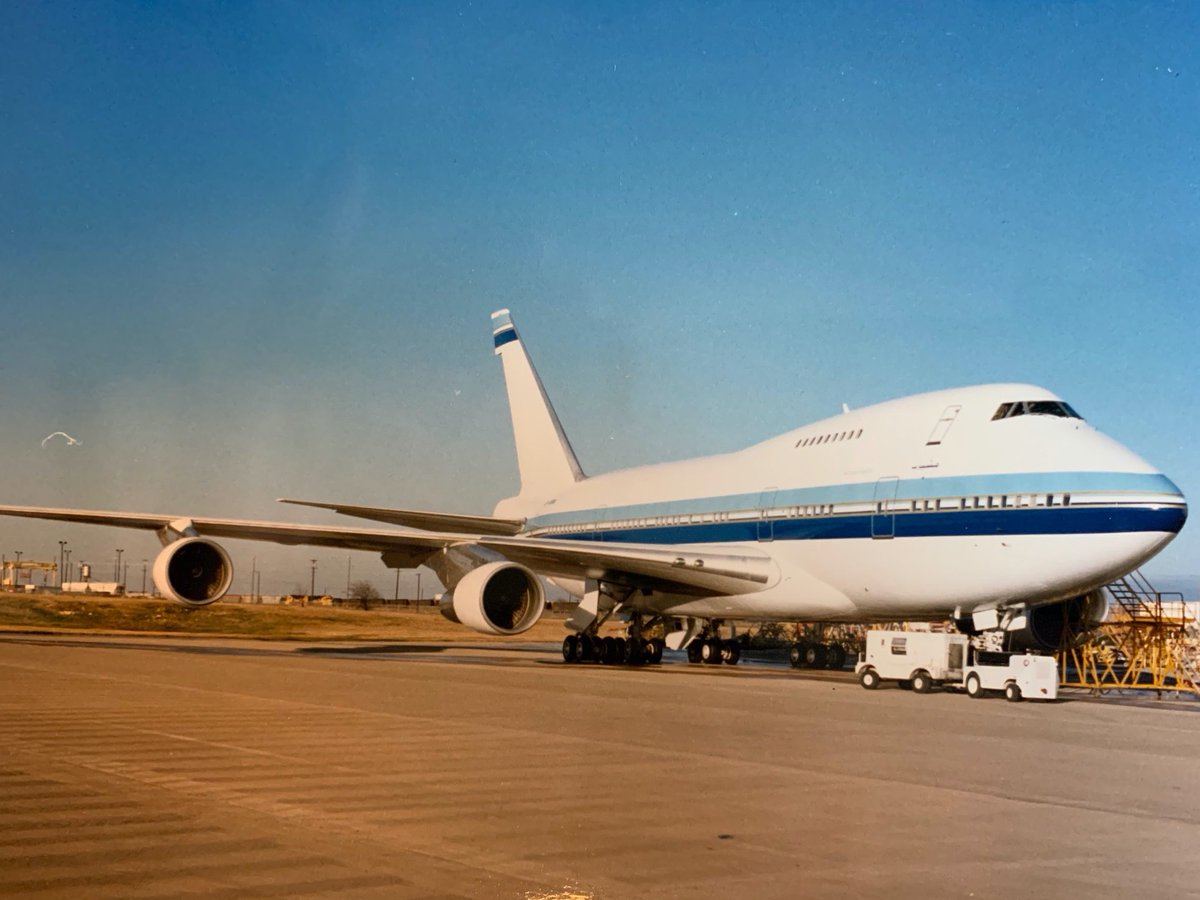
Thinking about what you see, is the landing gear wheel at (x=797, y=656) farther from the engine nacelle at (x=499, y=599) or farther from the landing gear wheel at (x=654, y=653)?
the engine nacelle at (x=499, y=599)

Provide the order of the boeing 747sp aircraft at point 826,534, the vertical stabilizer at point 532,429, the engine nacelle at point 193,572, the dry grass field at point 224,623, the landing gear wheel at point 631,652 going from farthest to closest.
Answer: the dry grass field at point 224,623 < the vertical stabilizer at point 532,429 < the landing gear wheel at point 631,652 < the engine nacelle at point 193,572 < the boeing 747sp aircraft at point 826,534

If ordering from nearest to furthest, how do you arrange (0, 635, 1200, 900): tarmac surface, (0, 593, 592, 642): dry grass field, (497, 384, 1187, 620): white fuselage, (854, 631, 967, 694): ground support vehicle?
(0, 635, 1200, 900): tarmac surface, (497, 384, 1187, 620): white fuselage, (854, 631, 967, 694): ground support vehicle, (0, 593, 592, 642): dry grass field

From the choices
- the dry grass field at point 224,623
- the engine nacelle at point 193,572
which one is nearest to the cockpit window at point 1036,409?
the engine nacelle at point 193,572

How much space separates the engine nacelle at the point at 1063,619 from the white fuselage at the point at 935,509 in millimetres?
2317

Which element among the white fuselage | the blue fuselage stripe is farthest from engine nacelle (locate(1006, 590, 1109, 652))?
the blue fuselage stripe

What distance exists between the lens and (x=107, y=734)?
→ 1001 cm

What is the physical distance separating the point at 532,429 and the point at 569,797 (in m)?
25.1

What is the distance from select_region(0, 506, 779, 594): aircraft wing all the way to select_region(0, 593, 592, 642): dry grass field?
42.5 ft

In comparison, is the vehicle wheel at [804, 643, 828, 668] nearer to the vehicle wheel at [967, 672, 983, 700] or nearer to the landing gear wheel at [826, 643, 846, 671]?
the landing gear wheel at [826, 643, 846, 671]

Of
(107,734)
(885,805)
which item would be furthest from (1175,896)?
(107,734)

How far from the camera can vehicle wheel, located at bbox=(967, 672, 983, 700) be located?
1783 centimetres

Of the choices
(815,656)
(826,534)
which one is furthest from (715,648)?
(826,534)

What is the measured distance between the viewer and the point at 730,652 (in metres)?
26.7

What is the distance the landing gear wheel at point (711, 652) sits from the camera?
1051 inches
